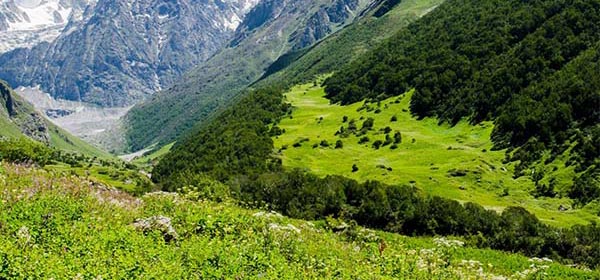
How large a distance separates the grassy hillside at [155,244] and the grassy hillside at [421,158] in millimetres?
50845

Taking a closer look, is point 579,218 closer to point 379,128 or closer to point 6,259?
point 6,259

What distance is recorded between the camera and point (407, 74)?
179250 mm

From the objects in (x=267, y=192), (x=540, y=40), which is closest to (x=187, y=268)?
(x=267, y=192)

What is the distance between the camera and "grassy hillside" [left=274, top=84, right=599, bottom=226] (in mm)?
78375

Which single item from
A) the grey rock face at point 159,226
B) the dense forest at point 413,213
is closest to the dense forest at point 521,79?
the dense forest at point 413,213

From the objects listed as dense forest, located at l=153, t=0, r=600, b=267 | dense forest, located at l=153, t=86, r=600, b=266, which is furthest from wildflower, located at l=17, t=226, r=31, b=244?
dense forest, located at l=153, t=0, r=600, b=267

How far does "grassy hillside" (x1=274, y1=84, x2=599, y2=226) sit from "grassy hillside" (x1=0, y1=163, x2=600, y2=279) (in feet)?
167

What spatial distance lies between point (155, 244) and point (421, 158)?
94895mm

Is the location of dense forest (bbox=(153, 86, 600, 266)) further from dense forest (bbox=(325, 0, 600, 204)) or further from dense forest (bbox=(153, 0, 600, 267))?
dense forest (bbox=(325, 0, 600, 204))

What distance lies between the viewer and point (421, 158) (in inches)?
4257

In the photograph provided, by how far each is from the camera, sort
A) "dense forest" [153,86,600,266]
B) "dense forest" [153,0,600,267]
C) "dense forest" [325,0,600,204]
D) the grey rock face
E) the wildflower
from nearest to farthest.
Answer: the wildflower → the grey rock face → "dense forest" [153,86,600,266] → "dense forest" [153,0,600,267] → "dense forest" [325,0,600,204]

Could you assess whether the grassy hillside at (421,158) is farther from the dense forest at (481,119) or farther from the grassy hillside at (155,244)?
the grassy hillside at (155,244)

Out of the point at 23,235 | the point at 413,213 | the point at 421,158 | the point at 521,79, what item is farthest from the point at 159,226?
the point at 521,79

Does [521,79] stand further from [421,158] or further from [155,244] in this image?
[155,244]
